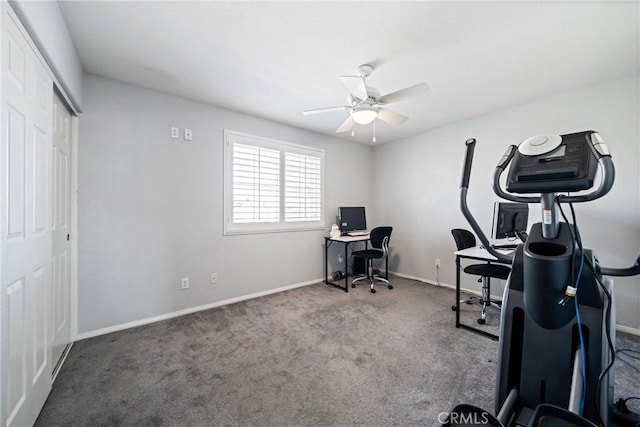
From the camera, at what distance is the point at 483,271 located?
8.50 feet

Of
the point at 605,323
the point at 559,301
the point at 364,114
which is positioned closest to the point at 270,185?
the point at 364,114

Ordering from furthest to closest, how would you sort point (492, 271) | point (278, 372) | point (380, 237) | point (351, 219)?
1. point (351, 219)
2. point (380, 237)
3. point (492, 271)
4. point (278, 372)

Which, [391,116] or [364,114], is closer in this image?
[364,114]

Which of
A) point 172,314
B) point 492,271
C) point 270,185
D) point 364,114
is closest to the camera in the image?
point 364,114

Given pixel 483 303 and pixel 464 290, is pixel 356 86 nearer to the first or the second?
pixel 483 303

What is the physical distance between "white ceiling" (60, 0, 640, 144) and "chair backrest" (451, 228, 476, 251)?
61.2 inches

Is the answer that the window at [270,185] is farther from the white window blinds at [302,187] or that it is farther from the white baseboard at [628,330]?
the white baseboard at [628,330]

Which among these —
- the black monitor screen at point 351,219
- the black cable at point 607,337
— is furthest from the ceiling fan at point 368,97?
the black monitor screen at point 351,219

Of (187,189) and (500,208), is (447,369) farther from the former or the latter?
(187,189)

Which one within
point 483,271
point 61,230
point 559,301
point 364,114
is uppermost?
point 364,114

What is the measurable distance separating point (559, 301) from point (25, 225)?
2.53 meters

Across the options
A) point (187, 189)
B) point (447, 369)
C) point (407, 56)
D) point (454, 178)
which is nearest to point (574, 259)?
point (447, 369)

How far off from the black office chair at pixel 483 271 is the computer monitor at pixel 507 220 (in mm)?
380

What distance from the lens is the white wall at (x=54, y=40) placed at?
121 cm
